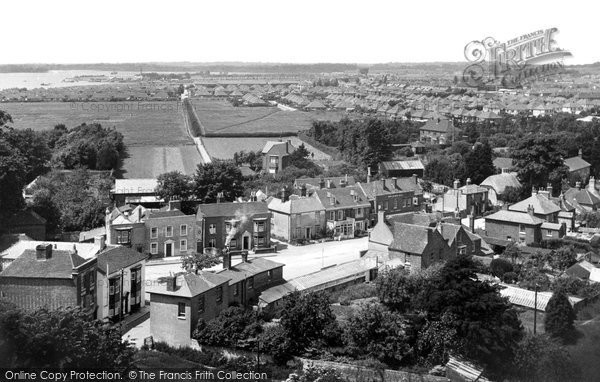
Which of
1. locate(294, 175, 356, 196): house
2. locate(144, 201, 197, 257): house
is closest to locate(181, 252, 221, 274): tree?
locate(144, 201, 197, 257): house

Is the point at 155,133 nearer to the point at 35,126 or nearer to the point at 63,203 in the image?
the point at 35,126

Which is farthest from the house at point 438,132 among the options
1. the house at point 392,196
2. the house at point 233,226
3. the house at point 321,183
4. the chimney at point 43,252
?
the chimney at point 43,252

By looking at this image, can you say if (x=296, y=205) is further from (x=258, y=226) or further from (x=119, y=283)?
(x=119, y=283)

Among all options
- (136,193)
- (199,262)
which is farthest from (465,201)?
(199,262)

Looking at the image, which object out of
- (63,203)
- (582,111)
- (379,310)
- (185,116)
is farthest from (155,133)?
(379,310)

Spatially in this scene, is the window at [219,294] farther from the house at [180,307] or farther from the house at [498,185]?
the house at [498,185]

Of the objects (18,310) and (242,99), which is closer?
(18,310)
